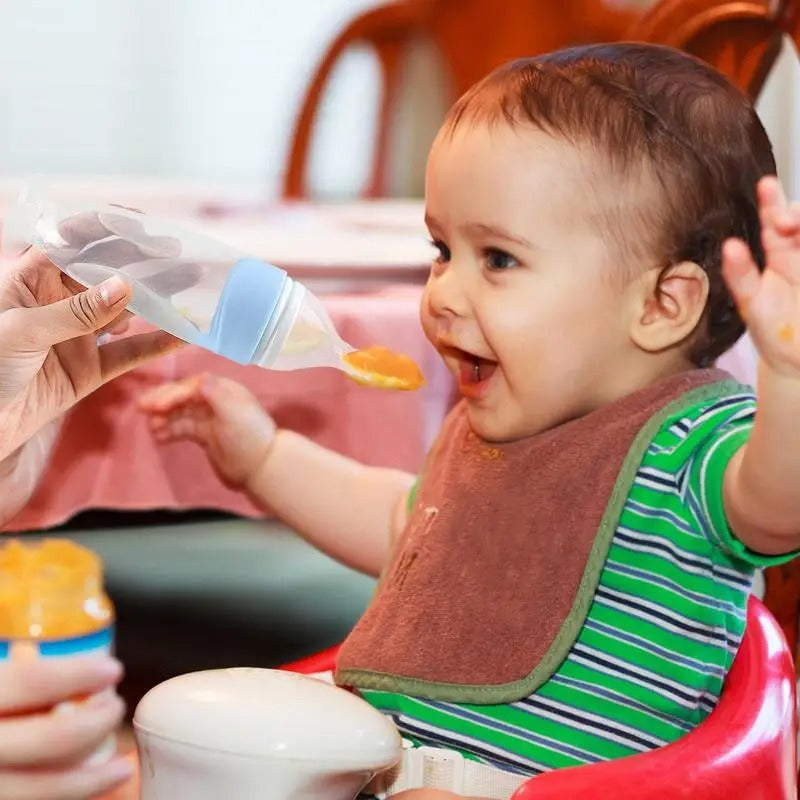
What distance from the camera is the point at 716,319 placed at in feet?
2.78

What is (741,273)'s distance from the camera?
0.63 meters

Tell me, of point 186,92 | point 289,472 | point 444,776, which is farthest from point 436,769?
point 186,92

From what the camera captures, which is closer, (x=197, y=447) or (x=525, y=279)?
(x=525, y=279)

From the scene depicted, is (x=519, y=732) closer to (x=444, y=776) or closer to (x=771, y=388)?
(x=444, y=776)

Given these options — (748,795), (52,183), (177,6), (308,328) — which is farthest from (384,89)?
(748,795)

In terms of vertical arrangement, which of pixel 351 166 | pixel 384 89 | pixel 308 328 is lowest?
pixel 351 166

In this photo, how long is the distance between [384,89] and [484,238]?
2.21 m

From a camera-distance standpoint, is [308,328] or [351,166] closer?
→ [308,328]

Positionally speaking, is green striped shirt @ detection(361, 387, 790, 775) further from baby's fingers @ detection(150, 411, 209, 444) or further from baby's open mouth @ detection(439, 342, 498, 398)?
baby's fingers @ detection(150, 411, 209, 444)

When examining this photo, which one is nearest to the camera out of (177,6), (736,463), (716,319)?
(736,463)

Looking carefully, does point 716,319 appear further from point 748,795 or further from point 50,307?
point 50,307

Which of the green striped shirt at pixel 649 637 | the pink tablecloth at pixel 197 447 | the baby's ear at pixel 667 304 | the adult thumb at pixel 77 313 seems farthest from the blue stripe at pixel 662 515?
the pink tablecloth at pixel 197 447

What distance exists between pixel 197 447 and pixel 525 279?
527 millimetres

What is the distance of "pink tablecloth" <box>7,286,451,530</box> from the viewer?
3.97 feet
